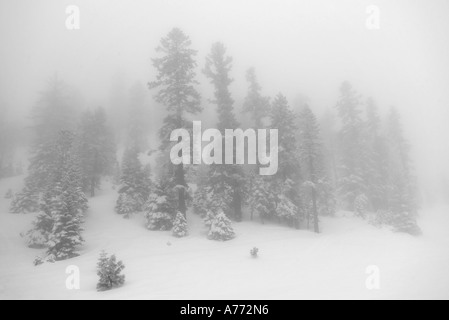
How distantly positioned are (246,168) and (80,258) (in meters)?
23.2

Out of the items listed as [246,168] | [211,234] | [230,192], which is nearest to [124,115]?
[246,168]

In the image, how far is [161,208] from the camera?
77.3 ft

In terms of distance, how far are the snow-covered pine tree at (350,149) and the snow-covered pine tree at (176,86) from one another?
993 inches

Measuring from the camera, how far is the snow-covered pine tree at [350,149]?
3712 centimetres

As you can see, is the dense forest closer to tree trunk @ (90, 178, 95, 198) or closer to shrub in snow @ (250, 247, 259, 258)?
tree trunk @ (90, 178, 95, 198)

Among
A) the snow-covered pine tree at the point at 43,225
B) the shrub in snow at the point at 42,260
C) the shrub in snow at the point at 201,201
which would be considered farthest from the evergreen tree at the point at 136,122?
the shrub in snow at the point at 42,260

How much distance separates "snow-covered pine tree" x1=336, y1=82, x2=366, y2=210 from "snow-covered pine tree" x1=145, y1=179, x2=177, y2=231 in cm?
2575

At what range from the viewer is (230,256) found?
16.1 m

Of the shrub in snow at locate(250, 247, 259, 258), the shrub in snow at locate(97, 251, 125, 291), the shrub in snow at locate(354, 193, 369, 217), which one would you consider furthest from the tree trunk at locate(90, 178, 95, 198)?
the shrub in snow at locate(354, 193, 369, 217)

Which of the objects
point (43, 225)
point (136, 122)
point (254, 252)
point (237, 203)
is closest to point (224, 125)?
point (237, 203)

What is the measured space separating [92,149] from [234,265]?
2905cm

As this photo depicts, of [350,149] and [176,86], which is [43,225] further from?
[350,149]

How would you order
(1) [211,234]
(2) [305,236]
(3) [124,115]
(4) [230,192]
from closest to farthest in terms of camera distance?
(1) [211,234] → (2) [305,236] → (4) [230,192] → (3) [124,115]
